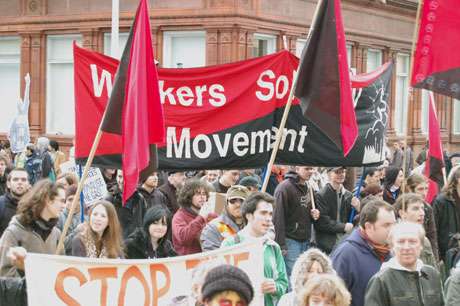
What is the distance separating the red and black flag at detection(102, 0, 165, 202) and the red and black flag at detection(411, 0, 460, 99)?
2133mm

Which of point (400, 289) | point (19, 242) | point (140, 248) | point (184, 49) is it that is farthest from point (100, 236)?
point (184, 49)

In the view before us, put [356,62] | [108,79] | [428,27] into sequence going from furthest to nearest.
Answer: [356,62] < [108,79] < [428,27]

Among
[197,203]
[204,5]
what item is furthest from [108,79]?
[204,5]

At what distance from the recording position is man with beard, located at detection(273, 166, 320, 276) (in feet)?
36.8

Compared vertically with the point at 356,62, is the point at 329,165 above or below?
below

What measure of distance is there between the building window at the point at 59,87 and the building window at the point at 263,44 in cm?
506

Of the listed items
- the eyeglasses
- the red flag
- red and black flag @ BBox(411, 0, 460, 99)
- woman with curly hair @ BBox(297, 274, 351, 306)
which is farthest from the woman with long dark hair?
the red flag

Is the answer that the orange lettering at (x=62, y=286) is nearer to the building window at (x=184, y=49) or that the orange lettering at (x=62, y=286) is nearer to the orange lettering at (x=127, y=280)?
the orange lettering at (x=127, y=280)

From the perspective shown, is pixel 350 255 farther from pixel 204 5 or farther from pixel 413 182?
pixel 204 5

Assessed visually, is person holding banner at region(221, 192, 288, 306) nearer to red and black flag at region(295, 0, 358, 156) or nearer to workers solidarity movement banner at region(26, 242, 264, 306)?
workers solidarity movement banner at region(26, 242, 264, 306)

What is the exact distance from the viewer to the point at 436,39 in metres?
8.60

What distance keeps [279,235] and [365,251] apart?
3.27m

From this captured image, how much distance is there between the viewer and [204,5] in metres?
25.0

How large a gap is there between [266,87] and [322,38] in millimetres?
1317
